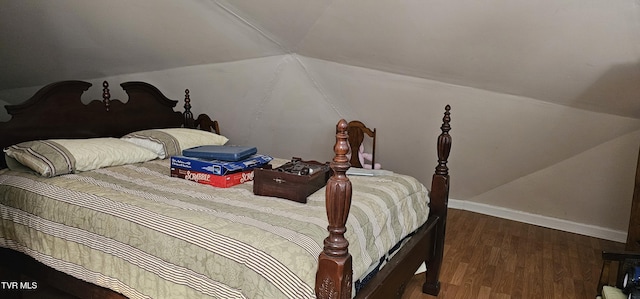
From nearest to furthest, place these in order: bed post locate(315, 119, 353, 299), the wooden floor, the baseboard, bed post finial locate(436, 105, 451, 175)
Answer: bed post locate(315, 119, 353, 299), bed post finial locate(436, 105, 451, 175), the wooden floor, the baseboard

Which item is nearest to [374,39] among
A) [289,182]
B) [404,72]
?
[404,72]

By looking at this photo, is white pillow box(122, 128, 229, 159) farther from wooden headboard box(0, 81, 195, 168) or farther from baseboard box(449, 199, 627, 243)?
baseboard box(449, 199, 627, 243)

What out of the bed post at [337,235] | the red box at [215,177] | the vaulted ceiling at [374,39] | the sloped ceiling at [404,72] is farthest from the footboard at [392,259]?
the red box at [215,177]

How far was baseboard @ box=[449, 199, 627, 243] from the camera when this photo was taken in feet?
11.7

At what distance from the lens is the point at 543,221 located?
383 cm

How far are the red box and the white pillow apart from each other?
1.69 ft

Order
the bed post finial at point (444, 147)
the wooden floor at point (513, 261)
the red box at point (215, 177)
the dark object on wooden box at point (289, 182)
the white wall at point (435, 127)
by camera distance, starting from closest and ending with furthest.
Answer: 1. the dark object on wooden box at point (289, 182)
2. the red box at point (215, 177)
3. the bed post finial at point (444, 147)
4. the wooden floor at point (513, 261)
5. the white wall at point (435, 127)

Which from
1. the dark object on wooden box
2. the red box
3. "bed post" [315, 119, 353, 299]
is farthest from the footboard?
the red box

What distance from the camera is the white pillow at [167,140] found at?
2906 mm

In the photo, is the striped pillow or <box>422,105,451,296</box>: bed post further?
<box>422,105,451,296</box>: bed post

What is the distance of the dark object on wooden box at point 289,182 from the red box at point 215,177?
224mm

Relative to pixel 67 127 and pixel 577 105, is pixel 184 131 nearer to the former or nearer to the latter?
pixel 67 127

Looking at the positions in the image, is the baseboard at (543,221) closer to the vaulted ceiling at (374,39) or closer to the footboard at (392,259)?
the vaulted ceiling at (374,39)

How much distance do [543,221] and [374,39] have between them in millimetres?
2227
